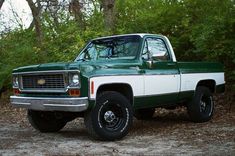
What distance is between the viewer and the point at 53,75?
8.23 m

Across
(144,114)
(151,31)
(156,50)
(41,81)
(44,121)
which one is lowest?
(144,114)

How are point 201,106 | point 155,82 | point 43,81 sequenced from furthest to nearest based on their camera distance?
point 201,106 < point 155,82 < point 43,81

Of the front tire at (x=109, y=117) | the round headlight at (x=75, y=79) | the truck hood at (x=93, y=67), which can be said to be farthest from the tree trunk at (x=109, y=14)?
the round headlight at (x=75, y=79)

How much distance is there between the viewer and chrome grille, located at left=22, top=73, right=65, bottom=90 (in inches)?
320

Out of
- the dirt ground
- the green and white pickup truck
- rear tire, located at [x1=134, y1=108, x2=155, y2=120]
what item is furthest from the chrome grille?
rear tire, located at [x1=134, y1=108, x2=155, y2=120]

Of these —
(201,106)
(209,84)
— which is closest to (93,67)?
(201,106)

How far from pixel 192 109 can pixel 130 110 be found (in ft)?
7.56

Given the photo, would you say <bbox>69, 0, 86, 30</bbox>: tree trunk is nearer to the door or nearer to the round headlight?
the door

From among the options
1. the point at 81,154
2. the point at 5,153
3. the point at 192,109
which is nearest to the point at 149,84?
the point at 192,109

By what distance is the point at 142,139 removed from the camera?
833 centimetres

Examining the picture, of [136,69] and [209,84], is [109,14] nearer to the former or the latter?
[209,84]

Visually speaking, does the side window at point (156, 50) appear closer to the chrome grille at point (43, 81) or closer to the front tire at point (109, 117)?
the front tire at point (109, 117)

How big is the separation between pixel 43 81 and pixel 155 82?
2.17 meters

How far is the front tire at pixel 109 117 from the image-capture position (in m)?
8.00
